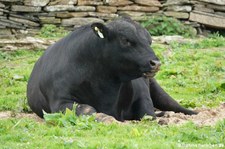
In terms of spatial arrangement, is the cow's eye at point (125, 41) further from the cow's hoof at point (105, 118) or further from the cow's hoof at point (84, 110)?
the cow's hoof at point (105, 118)

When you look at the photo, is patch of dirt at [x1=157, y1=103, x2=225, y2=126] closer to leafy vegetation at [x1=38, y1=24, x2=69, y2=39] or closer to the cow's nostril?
the cow's nostril

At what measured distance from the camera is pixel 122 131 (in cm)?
940

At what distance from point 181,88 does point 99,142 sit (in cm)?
817

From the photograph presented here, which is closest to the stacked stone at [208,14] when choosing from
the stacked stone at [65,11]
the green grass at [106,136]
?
the stacked stone at [65,11]

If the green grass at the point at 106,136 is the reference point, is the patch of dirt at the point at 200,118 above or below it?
below

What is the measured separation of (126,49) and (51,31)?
12.6 meters

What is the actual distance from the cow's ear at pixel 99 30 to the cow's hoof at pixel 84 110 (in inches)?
42.7

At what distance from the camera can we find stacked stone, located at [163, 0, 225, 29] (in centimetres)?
2458

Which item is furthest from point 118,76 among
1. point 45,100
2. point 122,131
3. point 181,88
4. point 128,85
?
point 181,88

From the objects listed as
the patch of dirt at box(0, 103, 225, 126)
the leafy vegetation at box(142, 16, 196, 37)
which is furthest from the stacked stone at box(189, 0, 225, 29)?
the patch of dirt at box(0, 103, 225, 126)

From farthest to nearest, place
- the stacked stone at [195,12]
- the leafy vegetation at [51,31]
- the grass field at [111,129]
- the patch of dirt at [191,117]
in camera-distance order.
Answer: the stacked stone at [195,12] → the leafy vegetation at [51,31] → the patch of dirt at [191,117] → the grass field at [111,129]

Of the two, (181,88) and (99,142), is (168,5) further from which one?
(99,142)

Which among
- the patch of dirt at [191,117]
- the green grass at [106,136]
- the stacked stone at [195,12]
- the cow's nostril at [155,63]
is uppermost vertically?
the cow's nostril at [155,63]

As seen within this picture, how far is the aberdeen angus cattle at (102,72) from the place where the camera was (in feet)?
36.2
